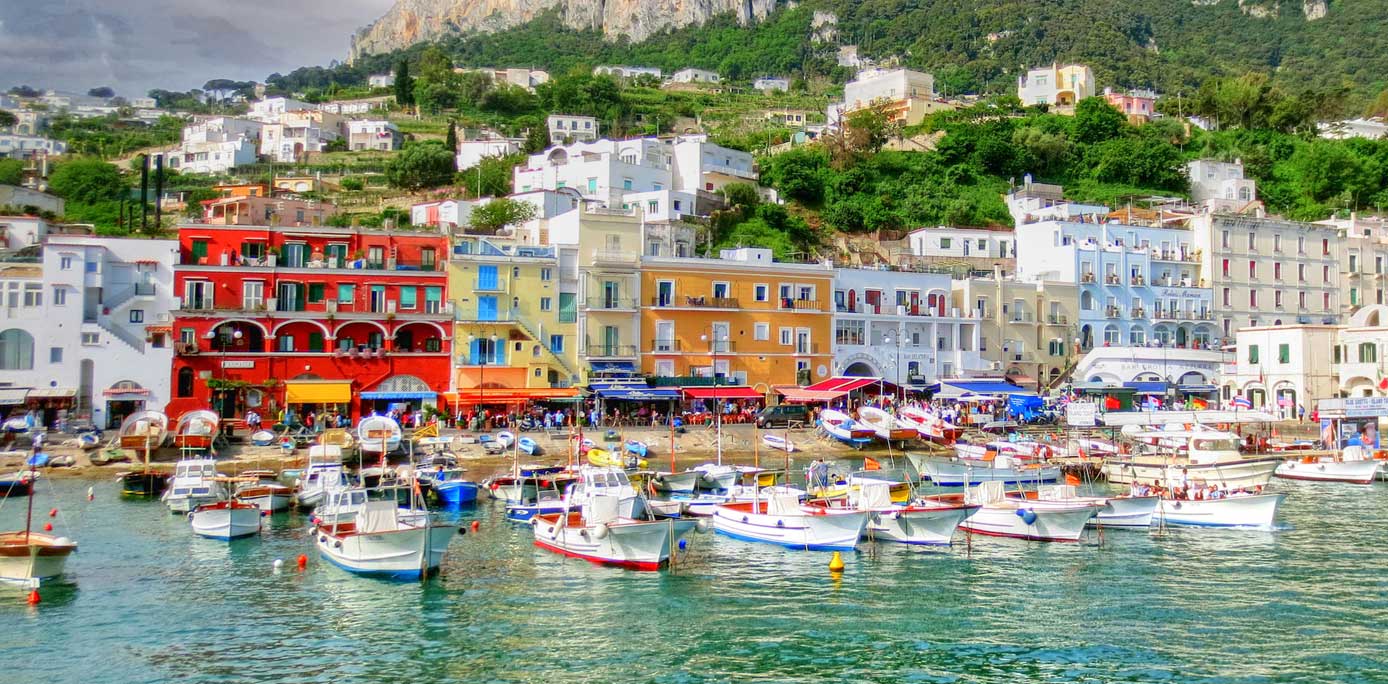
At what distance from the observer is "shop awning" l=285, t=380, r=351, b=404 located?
192 ft

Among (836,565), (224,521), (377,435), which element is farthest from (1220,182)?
(224,521)

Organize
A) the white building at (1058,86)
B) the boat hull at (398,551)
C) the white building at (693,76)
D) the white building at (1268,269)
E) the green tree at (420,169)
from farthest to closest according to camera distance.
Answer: the white building at (693,76) → the white building at (1058,86) → the green tree at (420,169) → the white building at (1268,269) → the boat hull at (398,551)

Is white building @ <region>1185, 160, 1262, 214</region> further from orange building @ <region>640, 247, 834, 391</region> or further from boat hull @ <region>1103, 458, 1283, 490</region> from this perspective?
boat hull @ <region>1103, 458, 1283, 490</region>

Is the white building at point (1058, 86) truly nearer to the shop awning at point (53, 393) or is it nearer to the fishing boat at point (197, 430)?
the fishing boat at point (197, 430)

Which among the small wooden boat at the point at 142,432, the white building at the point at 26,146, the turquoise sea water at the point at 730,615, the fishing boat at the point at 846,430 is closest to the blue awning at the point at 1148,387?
the fishing boat at the point at 846,430

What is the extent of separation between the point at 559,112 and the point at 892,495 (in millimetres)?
106514

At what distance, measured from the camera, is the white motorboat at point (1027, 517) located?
34.9m

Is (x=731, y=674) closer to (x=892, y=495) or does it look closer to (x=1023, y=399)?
(x=892, y=495)

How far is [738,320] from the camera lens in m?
67.7

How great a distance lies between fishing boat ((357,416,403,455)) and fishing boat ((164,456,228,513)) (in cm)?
939

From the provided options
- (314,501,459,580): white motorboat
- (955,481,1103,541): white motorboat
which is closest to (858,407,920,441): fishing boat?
(955,481,1103,541): white motorboat

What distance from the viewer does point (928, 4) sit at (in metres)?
198

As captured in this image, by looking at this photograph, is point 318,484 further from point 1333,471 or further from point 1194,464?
point 1333,471

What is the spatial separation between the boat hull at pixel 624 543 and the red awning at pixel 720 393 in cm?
3079
